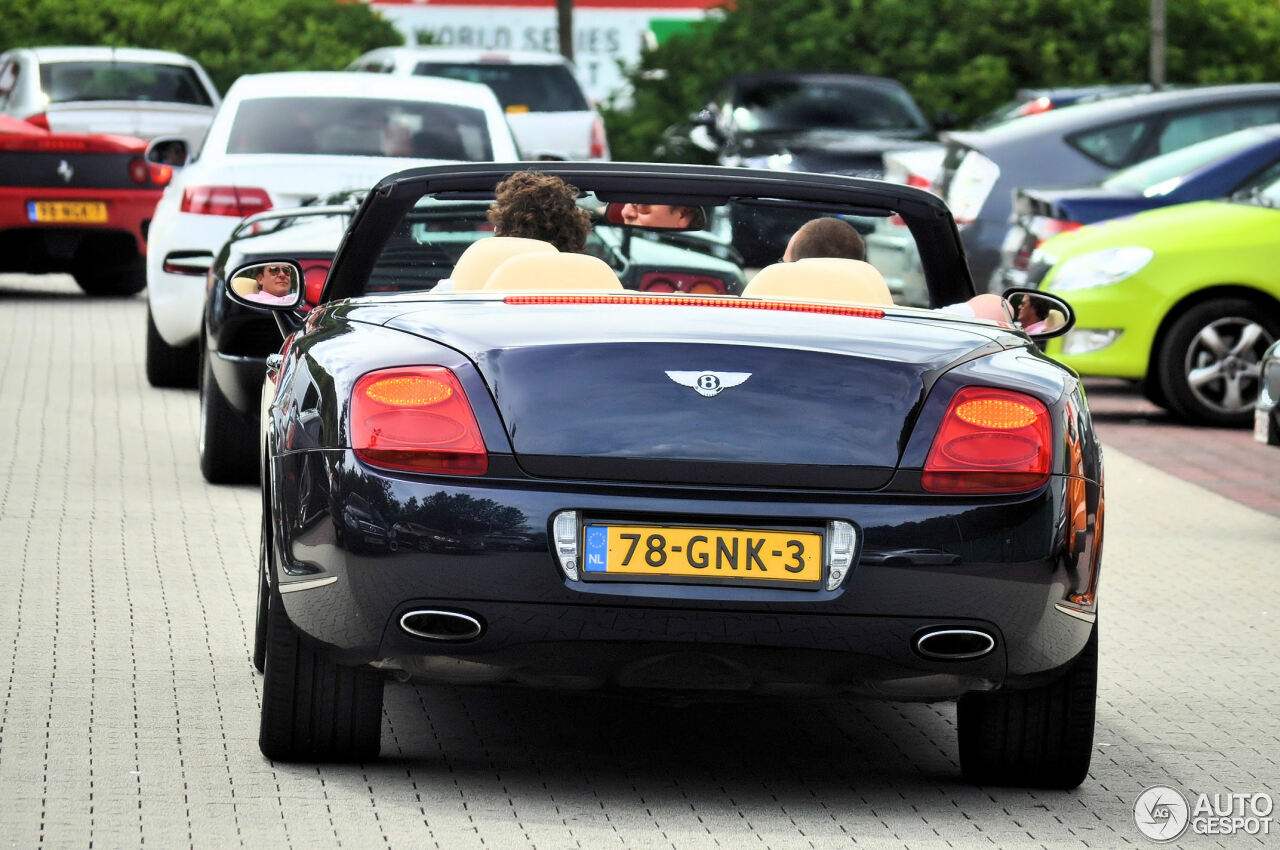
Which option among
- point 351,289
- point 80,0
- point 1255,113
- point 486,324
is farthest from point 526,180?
point 80,0

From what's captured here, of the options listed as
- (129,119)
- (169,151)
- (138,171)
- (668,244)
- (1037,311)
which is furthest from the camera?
(129,119)

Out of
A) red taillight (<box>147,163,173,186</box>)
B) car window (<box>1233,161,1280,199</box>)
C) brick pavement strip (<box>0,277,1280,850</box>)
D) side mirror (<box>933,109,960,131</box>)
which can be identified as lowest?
side mirror (<box>933,109,960,131</box>)

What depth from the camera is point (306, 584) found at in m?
4.61

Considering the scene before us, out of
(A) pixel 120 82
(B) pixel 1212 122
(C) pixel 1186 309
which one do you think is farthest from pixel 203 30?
(C) pixel 1186 309

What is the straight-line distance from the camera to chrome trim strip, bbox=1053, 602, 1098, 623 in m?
4.55

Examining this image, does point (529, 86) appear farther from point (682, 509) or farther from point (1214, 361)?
point (682, 509)

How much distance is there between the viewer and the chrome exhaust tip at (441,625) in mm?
4402

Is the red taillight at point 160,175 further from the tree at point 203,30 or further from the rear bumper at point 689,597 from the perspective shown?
the rear bumper at point 689,597

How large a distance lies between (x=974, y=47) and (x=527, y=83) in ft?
16.9

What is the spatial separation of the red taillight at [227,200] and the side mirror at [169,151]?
191cm

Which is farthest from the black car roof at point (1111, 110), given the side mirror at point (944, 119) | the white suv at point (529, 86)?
the white suv at point (529, 86)

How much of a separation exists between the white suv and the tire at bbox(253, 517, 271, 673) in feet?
55.3

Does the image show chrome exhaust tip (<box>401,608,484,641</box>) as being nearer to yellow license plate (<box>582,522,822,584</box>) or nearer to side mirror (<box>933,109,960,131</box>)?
yellow license plate (<box>582,522,822,584</box>)

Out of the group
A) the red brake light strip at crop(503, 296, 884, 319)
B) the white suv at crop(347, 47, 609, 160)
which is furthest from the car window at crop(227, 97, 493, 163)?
the white suv at crop(347, 47, 609, 160)
